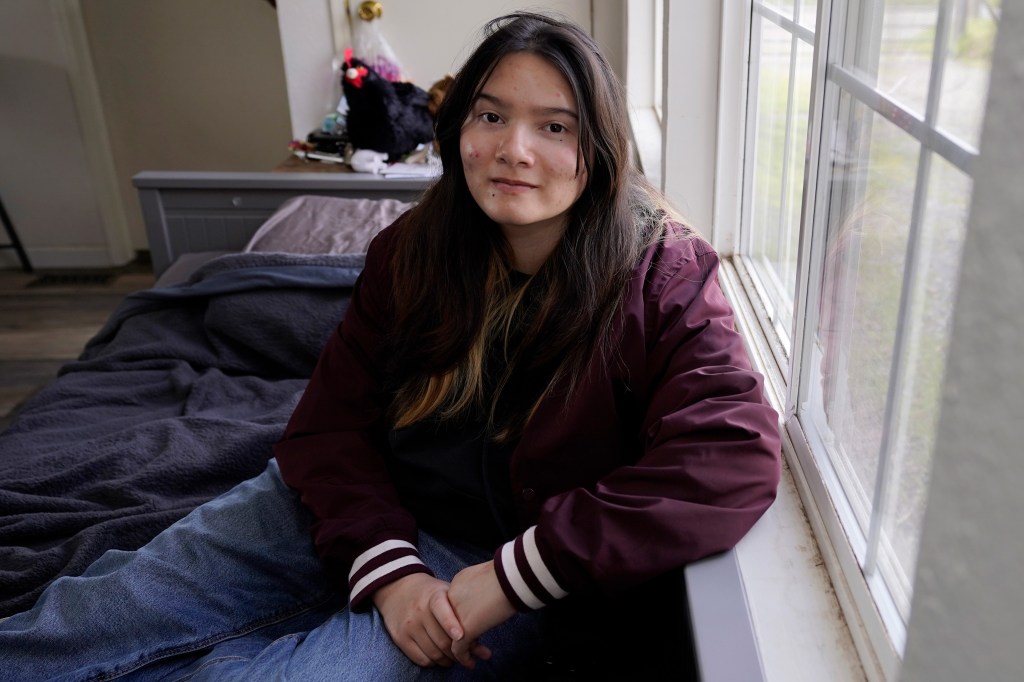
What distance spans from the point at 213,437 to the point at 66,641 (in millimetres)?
618

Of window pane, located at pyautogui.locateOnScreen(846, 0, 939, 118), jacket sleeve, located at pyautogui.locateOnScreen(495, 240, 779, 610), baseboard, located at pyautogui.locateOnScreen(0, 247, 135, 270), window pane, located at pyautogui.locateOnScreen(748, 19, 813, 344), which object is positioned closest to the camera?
window pane, located at pyautogui.locateOnScreen(846, 0, 939, 118)

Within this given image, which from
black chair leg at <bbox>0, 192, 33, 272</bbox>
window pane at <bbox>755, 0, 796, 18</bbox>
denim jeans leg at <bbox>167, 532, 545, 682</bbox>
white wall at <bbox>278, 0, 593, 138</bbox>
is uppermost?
window pane at <bbox>755, 0, 796, 18</bbox>

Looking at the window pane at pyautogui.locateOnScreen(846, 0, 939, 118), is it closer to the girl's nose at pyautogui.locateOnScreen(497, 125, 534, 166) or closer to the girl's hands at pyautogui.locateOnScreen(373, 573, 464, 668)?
the girl's nose at pyautogui.locateOnScreen(497, 125, 534, 166)

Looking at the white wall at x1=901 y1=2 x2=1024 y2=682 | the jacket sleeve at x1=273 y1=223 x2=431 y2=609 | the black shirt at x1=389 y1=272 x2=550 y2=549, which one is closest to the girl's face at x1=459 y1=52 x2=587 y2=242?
the black shirt at x1=389 y1=272 x2=550 y2=549

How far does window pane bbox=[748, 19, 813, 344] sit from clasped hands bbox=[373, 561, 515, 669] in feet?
1.66

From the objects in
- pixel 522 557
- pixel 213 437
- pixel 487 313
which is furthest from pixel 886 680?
pixel 213 437

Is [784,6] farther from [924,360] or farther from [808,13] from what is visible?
[924,360]

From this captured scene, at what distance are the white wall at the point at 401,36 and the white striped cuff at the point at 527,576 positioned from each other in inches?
91.7

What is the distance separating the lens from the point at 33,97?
12.9 ft

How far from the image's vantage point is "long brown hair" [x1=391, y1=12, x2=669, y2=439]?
3.62 ft

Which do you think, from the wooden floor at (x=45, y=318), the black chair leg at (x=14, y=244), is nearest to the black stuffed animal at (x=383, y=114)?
the wooden floor at (x=45, y=318)

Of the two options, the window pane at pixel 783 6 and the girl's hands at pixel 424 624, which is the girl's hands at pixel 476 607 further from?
the window pane at pixel 783 6

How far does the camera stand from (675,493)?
92 centimetres

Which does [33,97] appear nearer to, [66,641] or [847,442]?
[66,641]
